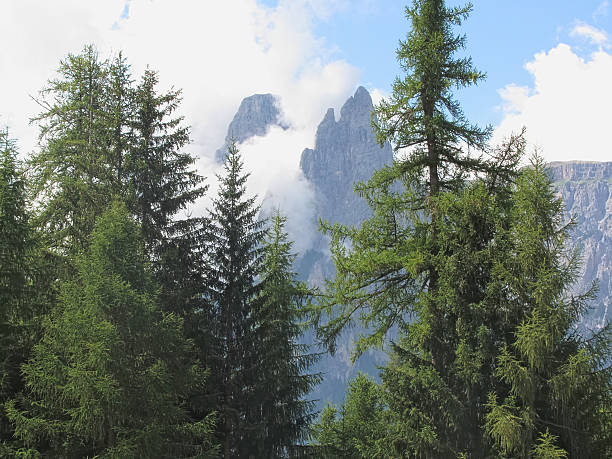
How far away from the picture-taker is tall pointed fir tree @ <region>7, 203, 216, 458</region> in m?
8.43

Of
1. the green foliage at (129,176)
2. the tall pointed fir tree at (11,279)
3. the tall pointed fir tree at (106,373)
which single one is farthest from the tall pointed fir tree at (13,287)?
the green foliage at (129,176)

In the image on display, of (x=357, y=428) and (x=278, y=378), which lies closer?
(x=278, y=378)

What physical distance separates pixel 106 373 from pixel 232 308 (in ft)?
17.5

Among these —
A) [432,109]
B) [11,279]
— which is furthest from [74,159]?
[432,109]

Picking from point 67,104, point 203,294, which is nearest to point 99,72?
point 67,104

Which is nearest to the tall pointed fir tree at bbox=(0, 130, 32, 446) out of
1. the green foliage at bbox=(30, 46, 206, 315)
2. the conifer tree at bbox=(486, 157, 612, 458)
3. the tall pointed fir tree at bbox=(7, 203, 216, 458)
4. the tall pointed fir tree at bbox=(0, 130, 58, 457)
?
the tall pointed fir tree at bbox=(0, 130, 58, 457)

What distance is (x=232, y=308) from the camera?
14.0 meters

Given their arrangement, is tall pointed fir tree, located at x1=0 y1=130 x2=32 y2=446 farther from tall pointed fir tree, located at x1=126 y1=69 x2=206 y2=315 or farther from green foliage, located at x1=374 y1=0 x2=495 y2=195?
green foliage, located at x1=374 y1=0 x2=495 y2=195

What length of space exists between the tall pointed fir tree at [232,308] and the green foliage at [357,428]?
2339 millimetres

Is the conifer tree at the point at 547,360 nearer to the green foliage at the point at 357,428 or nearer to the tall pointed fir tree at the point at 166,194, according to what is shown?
the green foliage at the point at 357,428

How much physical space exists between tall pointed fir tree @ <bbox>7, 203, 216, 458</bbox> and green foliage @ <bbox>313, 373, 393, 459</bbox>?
3.54 meters

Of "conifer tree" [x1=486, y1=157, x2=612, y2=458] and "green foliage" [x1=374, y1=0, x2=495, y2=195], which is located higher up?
"green foliage" [x1=374, y1=0, x2=495, y2=195]

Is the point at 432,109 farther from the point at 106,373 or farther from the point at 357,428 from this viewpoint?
the point at 357,428

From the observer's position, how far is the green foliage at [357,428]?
8719 millimetres
